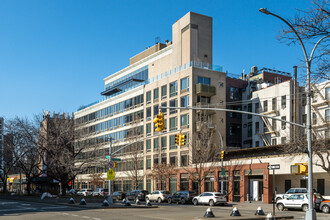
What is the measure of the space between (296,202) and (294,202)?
0.20 m

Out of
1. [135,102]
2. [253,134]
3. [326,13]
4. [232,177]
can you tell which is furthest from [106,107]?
[326,13]

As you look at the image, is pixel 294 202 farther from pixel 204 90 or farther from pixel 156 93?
pixel 156 93

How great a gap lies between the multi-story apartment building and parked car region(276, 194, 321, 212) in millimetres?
25448

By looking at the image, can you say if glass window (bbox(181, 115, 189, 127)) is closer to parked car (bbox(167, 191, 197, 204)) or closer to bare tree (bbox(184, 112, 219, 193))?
bare tree (bbox(184, 112, 219, 193))

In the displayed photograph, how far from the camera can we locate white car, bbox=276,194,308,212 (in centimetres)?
3369

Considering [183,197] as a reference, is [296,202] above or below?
above

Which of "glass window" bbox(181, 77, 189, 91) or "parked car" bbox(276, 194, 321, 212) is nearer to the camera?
"parked car" bbox(276, 194, 321, 212)

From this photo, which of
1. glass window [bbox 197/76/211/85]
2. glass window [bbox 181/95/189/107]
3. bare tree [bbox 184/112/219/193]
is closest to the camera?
bare tree [bbox 184/112/219/193]

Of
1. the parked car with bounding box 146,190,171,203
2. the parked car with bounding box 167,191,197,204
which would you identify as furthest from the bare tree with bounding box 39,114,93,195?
the parked car with bounding box 167,191,197,204

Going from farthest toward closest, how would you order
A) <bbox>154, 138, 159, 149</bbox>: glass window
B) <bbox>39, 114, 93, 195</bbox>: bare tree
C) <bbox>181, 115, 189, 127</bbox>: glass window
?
<bbox>154, 138, 159, 149</bbox>: glass window < <bbox>181, 115, 189, 127</bbox>: glass window < <bbox>39, 114, 93, 195</bbox>: bare tree

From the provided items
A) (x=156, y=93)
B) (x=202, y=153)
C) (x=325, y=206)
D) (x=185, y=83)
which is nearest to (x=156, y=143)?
(x=156, y=93)

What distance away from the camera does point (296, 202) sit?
34219 millimetres

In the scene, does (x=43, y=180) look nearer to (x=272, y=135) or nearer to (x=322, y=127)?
(x=272, y=135)

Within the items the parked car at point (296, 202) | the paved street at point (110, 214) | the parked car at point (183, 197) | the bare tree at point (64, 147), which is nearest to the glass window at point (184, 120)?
the bare tree at point (64, 147)
